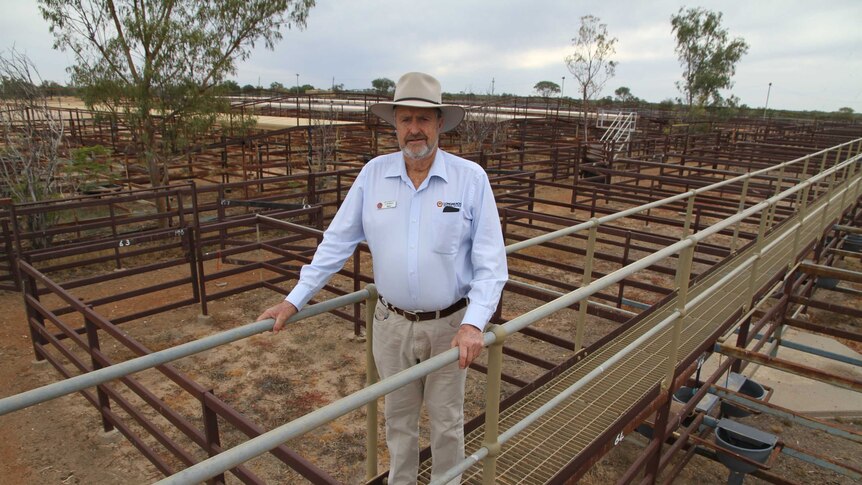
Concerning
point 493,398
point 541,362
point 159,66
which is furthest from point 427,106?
point 159,66

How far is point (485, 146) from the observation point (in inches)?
865

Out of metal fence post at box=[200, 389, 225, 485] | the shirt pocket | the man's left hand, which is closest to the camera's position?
the man's left hand

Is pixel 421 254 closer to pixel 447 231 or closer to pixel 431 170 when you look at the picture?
pixel 447 231

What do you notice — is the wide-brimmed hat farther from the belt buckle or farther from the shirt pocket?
the belt buckle

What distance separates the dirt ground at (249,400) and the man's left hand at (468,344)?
107 inches

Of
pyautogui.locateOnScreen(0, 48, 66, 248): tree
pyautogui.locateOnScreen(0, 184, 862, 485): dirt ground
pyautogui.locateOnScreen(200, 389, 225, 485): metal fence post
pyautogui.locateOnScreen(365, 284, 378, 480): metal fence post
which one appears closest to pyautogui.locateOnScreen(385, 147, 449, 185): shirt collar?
pyautogui.locateOnScreen(365, 284, 378, 480): metal fence post

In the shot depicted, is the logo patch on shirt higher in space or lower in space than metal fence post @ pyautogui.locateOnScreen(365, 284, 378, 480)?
higher

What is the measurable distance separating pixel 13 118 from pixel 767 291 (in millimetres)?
14177

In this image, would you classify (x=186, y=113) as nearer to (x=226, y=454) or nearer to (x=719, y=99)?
(x=226, y=454)

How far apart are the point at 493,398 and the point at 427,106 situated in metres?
1.20

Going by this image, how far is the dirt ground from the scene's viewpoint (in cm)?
416

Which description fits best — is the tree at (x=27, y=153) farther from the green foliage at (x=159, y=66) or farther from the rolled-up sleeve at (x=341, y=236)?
the rolled-up sleeve at (x=341, y=236)

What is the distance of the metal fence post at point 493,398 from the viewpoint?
Answer: 73.7 inches

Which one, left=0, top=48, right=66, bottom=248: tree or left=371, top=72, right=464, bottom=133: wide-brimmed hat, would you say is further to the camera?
left=0, top=48, right=66, bottom=248: tree
